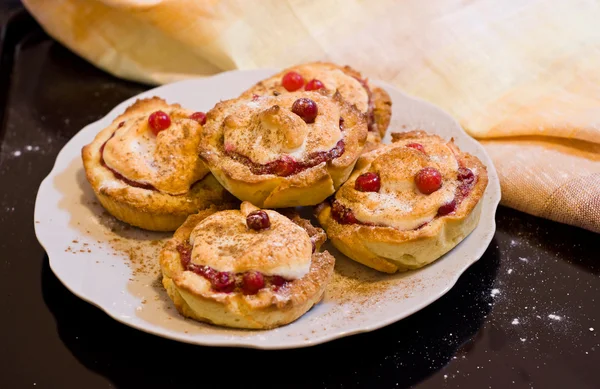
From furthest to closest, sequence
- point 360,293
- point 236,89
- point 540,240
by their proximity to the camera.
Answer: point 236,89 → point 540,240 → point 360,293

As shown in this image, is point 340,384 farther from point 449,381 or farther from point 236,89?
point 236,89

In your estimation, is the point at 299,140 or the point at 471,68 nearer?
the point at 299,140

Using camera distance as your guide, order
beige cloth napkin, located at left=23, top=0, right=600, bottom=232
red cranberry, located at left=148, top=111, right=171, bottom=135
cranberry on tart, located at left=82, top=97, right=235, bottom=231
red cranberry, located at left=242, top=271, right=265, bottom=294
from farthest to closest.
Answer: beige cloth napkin, located at left=23, top=0, right=600, bottom=232 < red cranberry, located at left=148, top=111, right=171, bottom=135 < cranberry on tart, located at left=82, top=97, right=235, bottom=231 < red cranberry, located at left=242, top=271, right=265, bottom=294

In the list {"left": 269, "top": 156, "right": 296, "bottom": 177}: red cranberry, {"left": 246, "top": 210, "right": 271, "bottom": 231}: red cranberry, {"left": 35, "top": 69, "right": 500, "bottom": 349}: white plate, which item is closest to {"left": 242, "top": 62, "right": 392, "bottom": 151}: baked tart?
{"left": 35, "top": 69, "right": 500, "bottom": 349}: white plate

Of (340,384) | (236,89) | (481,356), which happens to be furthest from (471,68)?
(340,384)

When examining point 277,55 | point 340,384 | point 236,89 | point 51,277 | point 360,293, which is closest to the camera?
point 340,384

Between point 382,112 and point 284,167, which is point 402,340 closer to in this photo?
point 284,167

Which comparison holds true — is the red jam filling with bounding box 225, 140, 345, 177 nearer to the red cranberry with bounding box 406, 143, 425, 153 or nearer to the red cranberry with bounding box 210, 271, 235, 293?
the red cranberry with bounding box 406, 143, 425, 153
